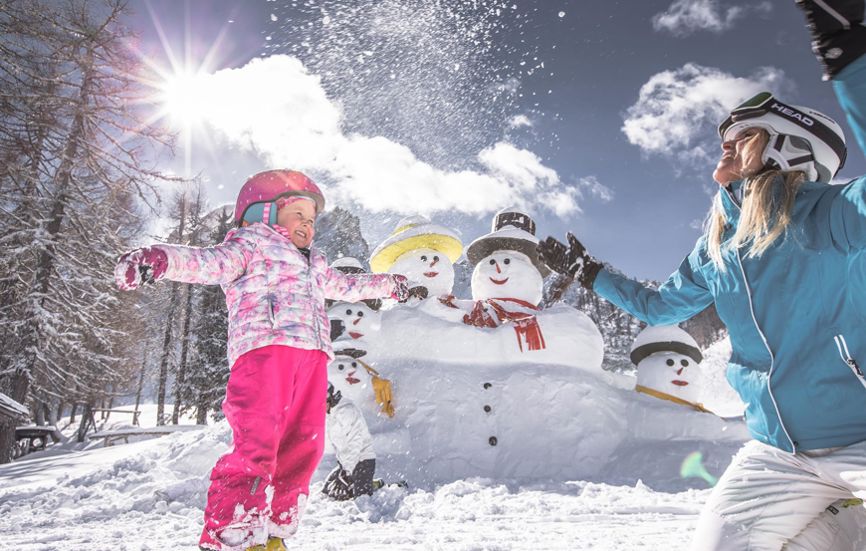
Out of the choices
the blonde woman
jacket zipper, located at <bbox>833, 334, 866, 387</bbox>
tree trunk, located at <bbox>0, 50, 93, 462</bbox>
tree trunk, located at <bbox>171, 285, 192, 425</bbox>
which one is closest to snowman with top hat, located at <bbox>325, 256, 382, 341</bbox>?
the blonde woman

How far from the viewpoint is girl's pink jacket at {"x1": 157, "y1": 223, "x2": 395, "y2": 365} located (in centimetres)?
234

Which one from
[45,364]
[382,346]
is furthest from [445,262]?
[45,364]

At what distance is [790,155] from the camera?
5.72ft

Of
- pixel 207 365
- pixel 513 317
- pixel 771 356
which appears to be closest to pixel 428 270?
pixel 513 317

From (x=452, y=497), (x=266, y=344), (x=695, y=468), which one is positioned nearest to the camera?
(x=266, y=344)

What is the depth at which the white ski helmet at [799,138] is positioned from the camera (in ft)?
5.69

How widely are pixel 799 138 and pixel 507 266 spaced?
4869 millimetres

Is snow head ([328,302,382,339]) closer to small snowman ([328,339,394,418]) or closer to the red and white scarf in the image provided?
small snowman ([328,339,394,418])

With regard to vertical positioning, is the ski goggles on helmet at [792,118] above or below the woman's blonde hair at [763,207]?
above

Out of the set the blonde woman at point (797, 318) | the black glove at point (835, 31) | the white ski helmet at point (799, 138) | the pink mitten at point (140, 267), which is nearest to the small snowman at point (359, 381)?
the pink mitten at point (140, 267)

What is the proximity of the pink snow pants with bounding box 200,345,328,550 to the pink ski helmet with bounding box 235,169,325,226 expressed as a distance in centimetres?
79

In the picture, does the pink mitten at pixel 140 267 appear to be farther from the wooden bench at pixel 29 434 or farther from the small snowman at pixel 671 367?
the wooden bench at pixel 29 434

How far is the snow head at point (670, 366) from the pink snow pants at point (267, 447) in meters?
5.30

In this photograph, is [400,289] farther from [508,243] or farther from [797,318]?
[508,243]
